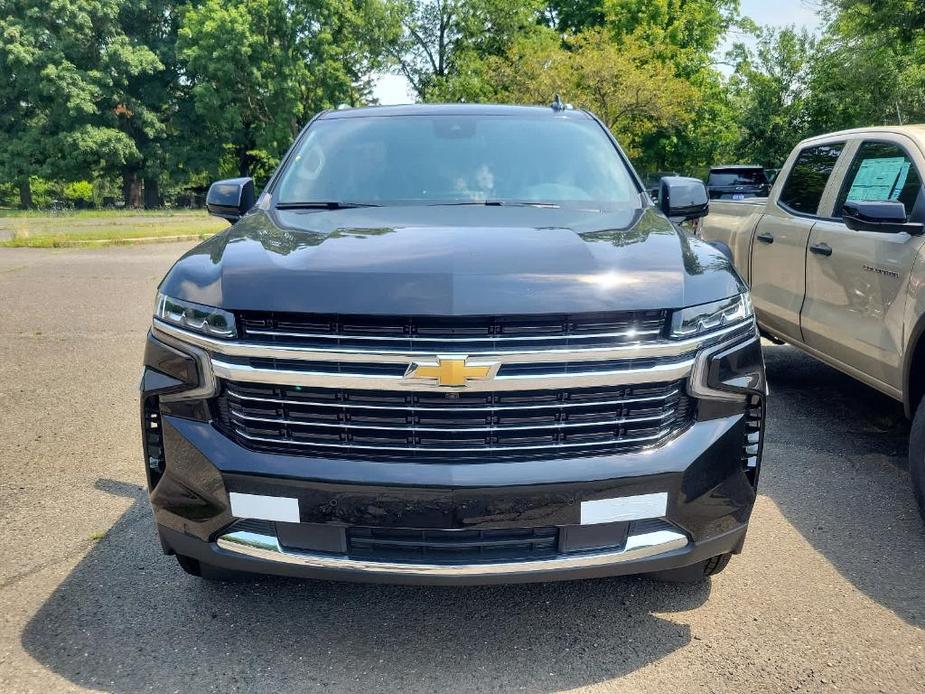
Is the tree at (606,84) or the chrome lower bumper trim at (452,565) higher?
the tree at (606,84)

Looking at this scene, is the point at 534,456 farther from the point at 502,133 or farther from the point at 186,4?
the point at 186,4

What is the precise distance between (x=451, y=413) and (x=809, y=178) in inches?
164

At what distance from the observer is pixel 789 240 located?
5.48 metres

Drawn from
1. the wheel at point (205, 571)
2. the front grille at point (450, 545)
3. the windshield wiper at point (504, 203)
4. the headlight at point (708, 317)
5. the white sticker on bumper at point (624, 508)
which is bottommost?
the wheel at point (205, 571)

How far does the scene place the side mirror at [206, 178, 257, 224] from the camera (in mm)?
3990

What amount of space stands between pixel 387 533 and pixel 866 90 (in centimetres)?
2897

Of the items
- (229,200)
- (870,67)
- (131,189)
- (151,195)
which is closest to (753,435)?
(229,200)

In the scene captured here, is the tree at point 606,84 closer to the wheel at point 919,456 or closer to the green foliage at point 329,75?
the green foliage at point 329,75

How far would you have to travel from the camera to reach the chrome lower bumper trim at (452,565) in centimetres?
249

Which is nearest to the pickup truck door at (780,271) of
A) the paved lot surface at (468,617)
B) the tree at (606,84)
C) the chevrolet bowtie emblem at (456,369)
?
the paved lot surface at (468,617)

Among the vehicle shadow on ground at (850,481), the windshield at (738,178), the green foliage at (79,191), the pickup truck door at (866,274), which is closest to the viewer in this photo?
the vehicle shadow on ground at (850,481)

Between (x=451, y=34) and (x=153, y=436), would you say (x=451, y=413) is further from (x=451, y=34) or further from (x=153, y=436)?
(x=451, y=34)

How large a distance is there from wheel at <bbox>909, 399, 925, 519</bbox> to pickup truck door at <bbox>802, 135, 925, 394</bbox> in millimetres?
445

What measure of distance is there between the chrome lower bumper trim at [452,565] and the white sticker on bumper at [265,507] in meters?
0.09
